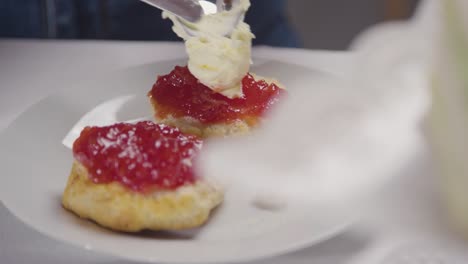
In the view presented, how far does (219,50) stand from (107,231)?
0.30m

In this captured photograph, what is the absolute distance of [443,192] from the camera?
69 cm

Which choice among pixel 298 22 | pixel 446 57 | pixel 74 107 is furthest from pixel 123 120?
pixel 298 22

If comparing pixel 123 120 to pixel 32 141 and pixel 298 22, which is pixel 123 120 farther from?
pixel 298 22

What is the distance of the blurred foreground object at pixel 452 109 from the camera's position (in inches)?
23.6

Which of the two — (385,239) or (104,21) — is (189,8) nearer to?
(385,239)

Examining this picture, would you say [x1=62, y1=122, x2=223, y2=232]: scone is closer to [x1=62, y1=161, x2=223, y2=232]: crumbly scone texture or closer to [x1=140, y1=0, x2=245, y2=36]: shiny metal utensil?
[x1=62, y1=161, x2=223, y2=232]: crumbly scone texture

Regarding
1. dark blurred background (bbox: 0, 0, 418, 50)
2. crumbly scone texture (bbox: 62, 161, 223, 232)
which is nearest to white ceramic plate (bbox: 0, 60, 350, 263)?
crumbly scone texture (bbox: 62, 161, 223, 232)

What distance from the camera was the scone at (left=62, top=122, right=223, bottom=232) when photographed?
2.37ft

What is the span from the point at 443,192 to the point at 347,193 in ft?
0.33

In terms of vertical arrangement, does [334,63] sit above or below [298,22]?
above

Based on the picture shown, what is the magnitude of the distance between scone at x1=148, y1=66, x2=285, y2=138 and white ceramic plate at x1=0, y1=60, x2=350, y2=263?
42 millimetres

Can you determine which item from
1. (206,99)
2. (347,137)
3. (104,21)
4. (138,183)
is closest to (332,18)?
(104,21)

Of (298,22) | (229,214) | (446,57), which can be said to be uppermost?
(446,57)

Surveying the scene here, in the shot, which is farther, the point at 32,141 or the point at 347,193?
the point at 32,141
